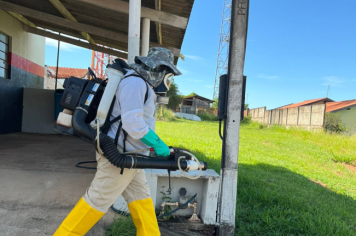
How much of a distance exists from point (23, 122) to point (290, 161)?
28.9 feet

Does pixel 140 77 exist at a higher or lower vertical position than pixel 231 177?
A: higher

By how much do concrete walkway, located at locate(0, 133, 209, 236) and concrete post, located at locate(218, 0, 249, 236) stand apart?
1.59ft

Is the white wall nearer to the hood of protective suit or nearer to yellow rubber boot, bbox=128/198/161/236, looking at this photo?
the hood of protective suit

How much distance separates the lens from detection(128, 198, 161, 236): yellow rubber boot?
87.3 inches

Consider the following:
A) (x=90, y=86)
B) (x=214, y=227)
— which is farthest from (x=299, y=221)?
(x=90, y=86)

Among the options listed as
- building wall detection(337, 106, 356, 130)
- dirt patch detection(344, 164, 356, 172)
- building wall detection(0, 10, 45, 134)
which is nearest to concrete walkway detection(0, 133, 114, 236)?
building wall detection(0, 10, 45, 134)

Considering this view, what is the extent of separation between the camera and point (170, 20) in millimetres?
5156

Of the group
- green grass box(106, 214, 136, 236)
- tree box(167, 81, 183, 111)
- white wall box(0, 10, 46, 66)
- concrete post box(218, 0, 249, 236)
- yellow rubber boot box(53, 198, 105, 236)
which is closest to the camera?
yellow rubber boot box(53, 198, 105, 236)

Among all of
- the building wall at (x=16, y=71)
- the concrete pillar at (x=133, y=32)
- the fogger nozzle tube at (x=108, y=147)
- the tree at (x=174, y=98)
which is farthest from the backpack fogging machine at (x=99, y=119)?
the tree at (x=174, y=98)

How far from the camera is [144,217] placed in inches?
88.0

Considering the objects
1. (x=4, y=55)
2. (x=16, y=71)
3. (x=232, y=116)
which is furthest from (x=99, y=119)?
(x=16, y=71)

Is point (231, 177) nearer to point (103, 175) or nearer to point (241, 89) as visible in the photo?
point (241, 89)

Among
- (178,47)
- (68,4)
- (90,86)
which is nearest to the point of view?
(90,86)

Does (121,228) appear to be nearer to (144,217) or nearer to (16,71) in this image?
(144,217)
